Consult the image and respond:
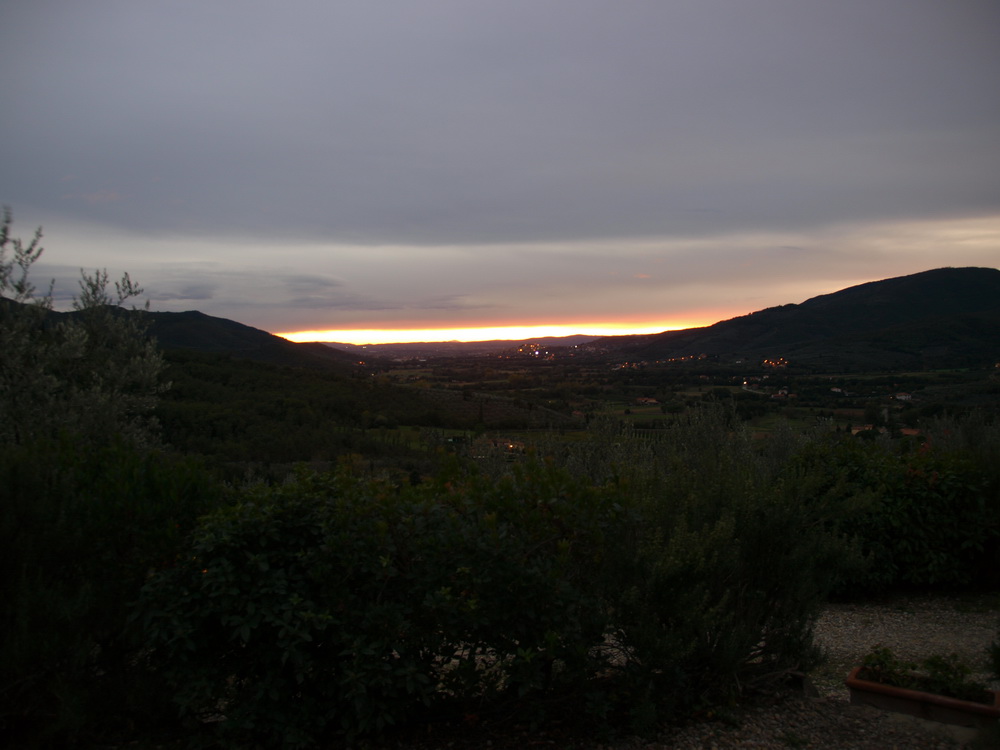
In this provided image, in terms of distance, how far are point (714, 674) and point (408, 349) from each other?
134m

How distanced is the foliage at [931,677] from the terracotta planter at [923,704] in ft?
0.20

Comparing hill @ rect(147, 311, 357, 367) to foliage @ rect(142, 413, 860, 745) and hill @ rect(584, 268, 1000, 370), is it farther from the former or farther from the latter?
foliage @ rect(142, 413, 860, 745)

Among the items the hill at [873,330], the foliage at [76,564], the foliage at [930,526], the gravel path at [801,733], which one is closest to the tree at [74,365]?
the foliage at [76,564]

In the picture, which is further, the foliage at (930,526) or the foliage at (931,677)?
the foliage at (930,526)

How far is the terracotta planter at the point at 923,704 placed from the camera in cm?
359

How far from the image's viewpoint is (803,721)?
3.85 metres

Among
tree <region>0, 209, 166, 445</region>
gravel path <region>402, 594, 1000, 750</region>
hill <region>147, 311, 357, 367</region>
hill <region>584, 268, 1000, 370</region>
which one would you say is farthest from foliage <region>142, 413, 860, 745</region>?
hill <region>584, 268, 1000, 370</region>

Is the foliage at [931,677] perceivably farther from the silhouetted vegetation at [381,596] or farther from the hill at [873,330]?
the hill at [873,330]

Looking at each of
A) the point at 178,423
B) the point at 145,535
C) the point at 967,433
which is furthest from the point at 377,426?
the point at 145,535

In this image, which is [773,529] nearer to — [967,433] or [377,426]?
[967,433]

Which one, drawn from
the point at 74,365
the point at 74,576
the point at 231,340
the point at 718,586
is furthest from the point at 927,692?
the point at 231,340

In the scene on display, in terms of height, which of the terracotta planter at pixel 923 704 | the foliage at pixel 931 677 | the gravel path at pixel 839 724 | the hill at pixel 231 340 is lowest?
the gravel path at pixel 839 724

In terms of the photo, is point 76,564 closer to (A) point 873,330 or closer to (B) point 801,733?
(B) point 801,733

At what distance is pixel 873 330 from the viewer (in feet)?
186
